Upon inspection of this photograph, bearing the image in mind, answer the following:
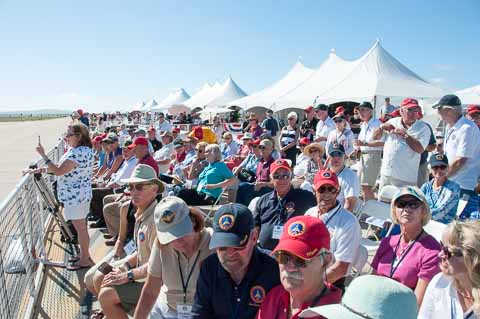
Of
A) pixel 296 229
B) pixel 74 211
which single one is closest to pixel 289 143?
pixel 74 211

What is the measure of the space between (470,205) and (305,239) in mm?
3170

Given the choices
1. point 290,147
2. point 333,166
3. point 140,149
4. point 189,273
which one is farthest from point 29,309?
point 290,147

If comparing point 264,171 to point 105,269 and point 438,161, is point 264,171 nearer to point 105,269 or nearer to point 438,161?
point 438,161

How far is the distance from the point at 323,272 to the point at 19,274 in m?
3.49

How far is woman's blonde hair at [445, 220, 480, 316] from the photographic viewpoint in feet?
6.39

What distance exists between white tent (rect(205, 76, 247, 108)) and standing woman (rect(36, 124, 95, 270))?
80.7 ft

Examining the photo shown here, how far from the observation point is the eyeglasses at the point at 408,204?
2896mm

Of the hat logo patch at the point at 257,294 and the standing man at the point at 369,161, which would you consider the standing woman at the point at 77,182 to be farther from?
the standing man at the point at 369,161

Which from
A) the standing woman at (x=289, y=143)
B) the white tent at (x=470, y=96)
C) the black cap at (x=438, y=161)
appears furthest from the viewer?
the white tent at (x=470, y=96)

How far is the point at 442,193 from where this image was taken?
12.8 feet

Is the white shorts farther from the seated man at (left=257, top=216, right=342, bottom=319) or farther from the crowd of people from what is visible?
the seated man at (left=257, top=216, right=342, bottom=319)

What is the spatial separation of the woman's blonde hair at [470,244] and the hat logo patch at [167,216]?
1.73 meters

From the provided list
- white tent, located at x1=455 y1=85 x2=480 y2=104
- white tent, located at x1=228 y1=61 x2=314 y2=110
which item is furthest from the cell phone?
white tent, located at x1=228 y1=61 x2=314 y2=110

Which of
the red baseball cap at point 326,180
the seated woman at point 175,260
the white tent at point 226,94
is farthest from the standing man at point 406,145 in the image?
the white tent at point 226,94
